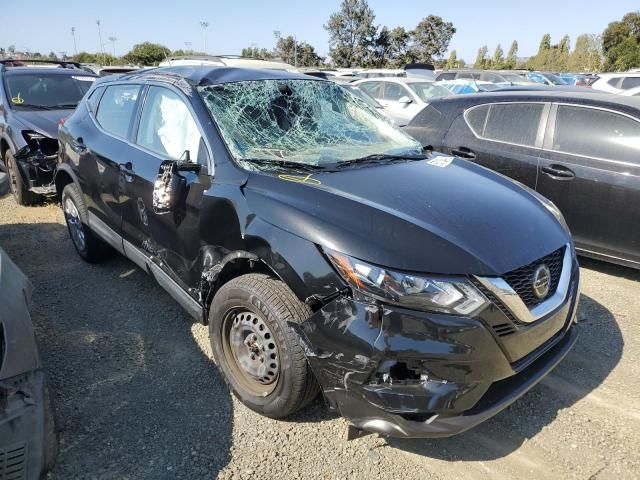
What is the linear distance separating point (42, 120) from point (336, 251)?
Result: 228 inches

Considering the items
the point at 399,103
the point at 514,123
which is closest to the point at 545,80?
the point at 399,103

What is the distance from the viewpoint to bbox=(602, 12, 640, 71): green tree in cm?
3731

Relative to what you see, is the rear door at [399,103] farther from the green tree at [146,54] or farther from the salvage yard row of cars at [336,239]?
the green tree at [146,54]

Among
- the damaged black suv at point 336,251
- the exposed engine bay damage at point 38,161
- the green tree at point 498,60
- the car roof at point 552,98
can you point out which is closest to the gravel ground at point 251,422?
the damaged black suv at point 336,251

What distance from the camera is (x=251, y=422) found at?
8.51 ft

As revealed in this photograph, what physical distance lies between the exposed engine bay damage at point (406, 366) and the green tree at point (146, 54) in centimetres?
4410

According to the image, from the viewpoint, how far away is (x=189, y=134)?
Answer: 2982 mm

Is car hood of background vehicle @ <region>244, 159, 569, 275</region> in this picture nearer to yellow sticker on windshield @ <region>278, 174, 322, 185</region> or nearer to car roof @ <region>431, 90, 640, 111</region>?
yellow sticker on windshield @ <region>278, 174, 322, 185</region>

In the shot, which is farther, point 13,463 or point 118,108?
point 118,108

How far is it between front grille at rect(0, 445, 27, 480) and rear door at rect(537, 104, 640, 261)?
4300 millimetres

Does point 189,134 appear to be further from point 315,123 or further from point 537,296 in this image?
point 537,296

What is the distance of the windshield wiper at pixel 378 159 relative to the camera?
9.38 ft

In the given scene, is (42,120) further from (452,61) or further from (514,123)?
(452,61)

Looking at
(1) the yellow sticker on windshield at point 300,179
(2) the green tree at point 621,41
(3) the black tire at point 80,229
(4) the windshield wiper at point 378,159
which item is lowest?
(3) the black tire at point 80,229
